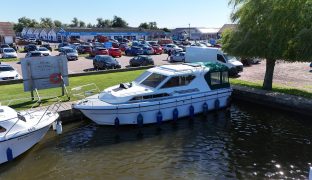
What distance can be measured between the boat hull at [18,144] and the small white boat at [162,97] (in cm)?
259

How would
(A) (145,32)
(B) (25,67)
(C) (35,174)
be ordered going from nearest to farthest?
(C) (35,174), (B) (25,67), (A) (145,32)

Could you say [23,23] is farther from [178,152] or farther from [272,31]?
[178,152]

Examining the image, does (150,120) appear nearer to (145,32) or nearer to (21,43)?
(21,43)

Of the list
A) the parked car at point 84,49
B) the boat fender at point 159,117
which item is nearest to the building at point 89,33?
the parked car at point 84,49

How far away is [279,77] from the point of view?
2759 cm

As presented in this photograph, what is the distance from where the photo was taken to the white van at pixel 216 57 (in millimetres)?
27641

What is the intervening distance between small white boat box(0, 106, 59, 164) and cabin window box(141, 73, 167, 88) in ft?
17.1

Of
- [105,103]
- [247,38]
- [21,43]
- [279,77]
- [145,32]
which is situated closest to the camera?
[105,103]

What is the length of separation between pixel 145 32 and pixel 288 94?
83.8 m

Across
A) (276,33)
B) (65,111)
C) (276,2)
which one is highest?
(276,2)

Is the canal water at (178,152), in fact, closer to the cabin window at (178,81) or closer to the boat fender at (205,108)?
the boat fender at (205,108)

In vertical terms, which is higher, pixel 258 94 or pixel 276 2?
pixel 276 2

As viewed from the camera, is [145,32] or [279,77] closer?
[279,77]

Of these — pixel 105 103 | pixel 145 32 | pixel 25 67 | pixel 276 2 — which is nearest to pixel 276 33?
pixel 276 2
